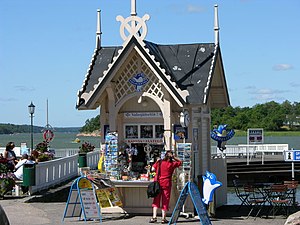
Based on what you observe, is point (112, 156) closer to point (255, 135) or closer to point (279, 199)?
point (279, 199)

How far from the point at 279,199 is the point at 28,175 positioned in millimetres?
8097

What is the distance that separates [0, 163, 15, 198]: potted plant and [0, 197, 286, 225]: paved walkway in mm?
1441

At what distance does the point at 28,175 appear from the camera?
23406 millimetres

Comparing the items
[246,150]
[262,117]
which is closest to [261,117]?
[262,117]

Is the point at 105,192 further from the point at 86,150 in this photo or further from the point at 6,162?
the point at 86,150

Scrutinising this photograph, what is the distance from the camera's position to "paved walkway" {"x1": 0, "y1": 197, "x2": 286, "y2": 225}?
17.8 metres

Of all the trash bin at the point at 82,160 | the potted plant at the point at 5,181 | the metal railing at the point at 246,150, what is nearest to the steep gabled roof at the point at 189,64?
the potted plant at the point at 5,181

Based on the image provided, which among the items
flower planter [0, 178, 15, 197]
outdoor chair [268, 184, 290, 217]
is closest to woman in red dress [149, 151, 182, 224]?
outdoor chair [268, 184, 290, 217]

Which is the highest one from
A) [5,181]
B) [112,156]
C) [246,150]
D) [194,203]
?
[246,150]

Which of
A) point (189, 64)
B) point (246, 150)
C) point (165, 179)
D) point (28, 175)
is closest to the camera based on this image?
point (165, 179)

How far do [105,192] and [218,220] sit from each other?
2.82 meters

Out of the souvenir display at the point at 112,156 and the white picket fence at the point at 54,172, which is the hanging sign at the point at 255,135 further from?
the souvenir display at the point at 112,156

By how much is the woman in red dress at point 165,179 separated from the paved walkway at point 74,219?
1.42 feet

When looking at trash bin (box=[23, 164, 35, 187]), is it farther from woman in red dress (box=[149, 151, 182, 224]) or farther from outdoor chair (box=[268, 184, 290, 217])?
outdoor chair (box=[268, 184, 290, 217])
